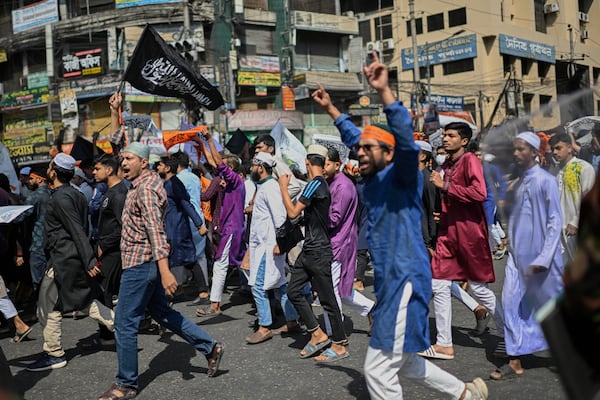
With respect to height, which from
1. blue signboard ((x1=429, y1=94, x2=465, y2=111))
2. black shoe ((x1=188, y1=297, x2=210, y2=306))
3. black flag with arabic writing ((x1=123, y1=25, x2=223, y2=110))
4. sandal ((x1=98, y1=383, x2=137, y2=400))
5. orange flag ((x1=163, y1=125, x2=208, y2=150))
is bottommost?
black shoe ((x1=188, y1=297, x2=210, y2=306))

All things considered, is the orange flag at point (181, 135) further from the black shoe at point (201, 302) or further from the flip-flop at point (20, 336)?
the flip-flop at point (20, 336)

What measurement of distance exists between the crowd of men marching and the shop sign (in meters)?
25.3

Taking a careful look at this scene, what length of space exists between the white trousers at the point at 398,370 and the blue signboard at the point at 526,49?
47.4 meters

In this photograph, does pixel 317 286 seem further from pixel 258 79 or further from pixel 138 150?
pixel 258 79

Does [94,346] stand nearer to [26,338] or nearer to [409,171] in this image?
[26,338]

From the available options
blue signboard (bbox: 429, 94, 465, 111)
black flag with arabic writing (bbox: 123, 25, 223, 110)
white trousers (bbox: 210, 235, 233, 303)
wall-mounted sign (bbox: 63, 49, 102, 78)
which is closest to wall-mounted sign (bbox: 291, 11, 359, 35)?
blue signboard (bbox: 429, 94, 465, 111)

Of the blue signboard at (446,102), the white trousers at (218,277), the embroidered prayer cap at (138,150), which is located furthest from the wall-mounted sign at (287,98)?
the embroidered prayer cap at (138,150)

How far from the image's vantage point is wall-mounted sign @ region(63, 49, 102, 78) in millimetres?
30031

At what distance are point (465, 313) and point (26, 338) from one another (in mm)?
4964

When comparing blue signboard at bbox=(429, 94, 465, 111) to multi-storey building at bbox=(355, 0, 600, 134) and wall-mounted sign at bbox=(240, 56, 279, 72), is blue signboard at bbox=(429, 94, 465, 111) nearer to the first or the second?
multi-storey building at bbox=(355, 0, 600, 134)

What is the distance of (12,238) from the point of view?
813cm

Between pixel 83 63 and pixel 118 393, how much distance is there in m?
28.1

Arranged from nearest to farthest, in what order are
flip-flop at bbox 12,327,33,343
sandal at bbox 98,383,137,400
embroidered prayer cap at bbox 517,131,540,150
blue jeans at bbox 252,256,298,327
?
embroidered prayer cap at bbox 517,131,540,150 → sandal at bbox 98,383,137,400 → blue jeans at bbox 252,256,298,327 → flip-flop at bbox 12,327,33,343

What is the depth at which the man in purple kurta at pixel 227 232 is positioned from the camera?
8.00 m
